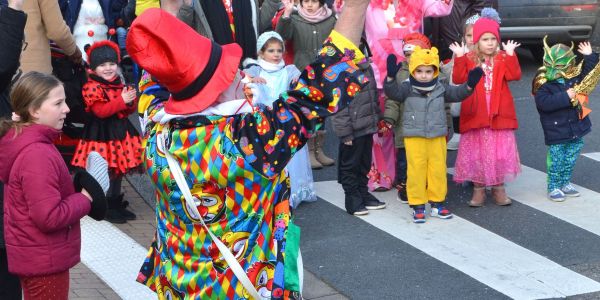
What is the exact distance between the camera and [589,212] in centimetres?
801

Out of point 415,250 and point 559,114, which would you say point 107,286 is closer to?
point 415,250

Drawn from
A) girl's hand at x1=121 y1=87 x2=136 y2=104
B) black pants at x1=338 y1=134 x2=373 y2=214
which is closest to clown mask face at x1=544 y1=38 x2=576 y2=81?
black pants at x1=338 y1=134 x2=373 y2=214

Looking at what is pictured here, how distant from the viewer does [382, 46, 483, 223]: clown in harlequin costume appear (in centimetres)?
763

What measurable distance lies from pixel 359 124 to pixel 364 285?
1706 millimetres

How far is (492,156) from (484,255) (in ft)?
3.92

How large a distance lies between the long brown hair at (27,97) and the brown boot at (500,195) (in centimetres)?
440

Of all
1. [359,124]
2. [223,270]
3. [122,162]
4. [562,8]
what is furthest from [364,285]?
[562,8]

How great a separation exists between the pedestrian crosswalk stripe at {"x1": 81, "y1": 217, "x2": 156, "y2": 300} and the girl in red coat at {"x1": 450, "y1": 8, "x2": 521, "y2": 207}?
9.34ft

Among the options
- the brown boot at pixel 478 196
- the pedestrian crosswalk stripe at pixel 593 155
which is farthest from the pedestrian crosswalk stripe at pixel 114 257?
the pedestrian crosswalk stripe at pixel 593 155

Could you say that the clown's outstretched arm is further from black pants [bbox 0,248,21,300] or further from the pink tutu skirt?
the pink tutu skirt

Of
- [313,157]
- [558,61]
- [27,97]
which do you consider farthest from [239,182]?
[313,157]

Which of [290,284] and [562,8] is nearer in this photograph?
[290,284]

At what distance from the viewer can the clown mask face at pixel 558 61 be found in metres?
7.95

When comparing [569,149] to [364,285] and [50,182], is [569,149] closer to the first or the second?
[364,285]
